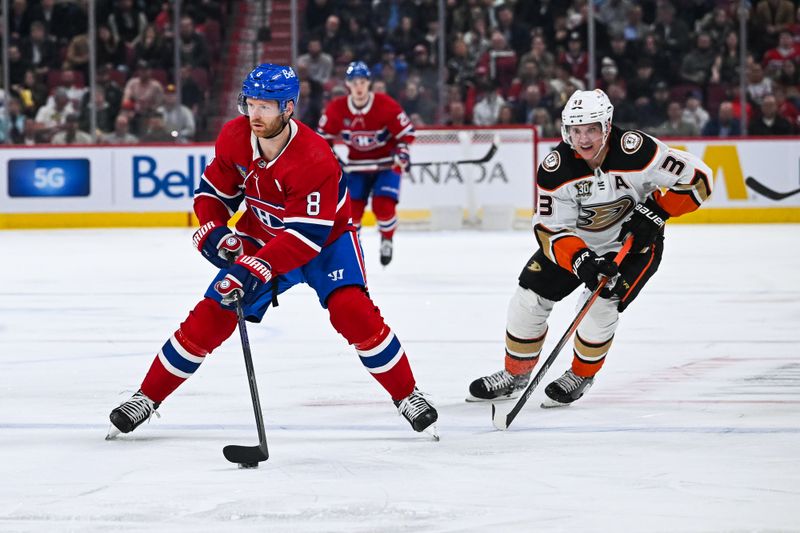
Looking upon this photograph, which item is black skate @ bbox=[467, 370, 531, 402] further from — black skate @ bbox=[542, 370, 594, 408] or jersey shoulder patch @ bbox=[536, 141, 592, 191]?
jersey shoulder patch @ bbox=[536, 141, 592, 191]

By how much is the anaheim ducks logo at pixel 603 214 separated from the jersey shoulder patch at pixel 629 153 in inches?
4.3

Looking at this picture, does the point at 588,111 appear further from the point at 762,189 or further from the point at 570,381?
the point at 762,189

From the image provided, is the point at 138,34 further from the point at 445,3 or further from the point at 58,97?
the point at 445,3

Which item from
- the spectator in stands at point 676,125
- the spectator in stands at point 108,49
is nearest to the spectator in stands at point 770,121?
the spectator in stands at point 676,125

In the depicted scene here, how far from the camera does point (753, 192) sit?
11867 mm

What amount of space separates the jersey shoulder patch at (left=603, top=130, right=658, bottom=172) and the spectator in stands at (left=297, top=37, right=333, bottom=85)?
801 centimetres

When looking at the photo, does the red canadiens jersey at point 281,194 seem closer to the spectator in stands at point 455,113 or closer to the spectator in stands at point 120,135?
the spectator in stands at point 455,113

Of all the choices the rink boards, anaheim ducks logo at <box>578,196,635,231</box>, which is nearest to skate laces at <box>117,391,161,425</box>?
anaheim ducks logo at <box>578,196,635,231</box>

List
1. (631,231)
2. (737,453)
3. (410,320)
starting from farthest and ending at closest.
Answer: (410,320) → (631,231) → (737,453)

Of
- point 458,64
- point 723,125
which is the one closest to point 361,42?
point 458,64

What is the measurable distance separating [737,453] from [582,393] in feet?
2.78

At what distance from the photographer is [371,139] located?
919cm

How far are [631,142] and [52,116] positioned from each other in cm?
878

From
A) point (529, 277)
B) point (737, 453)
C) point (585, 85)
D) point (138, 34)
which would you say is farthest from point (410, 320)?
point (138, 34)
